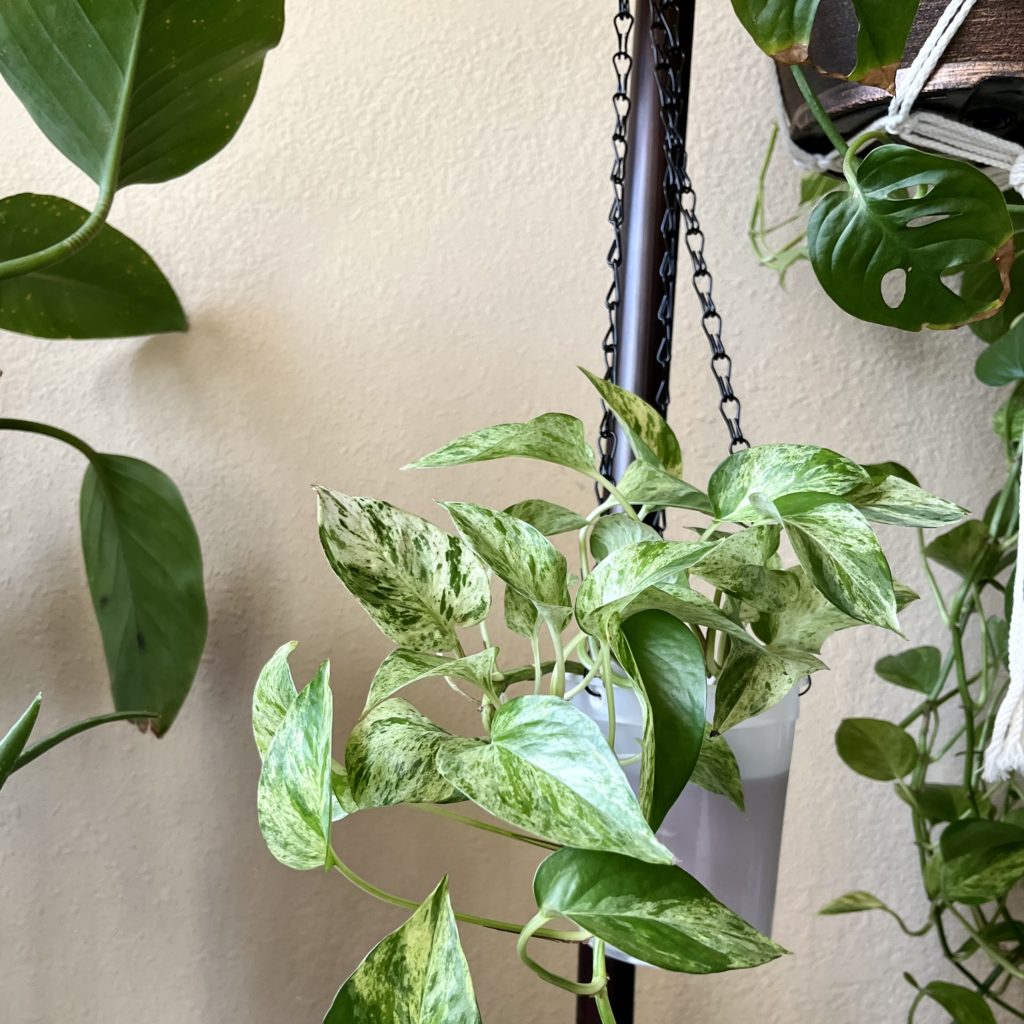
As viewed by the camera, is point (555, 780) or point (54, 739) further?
point (54, 739)

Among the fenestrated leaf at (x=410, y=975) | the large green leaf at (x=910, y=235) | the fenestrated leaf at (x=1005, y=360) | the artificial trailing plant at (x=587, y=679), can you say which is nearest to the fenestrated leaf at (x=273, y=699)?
the artificial trailing plant at (x=587, y=679)

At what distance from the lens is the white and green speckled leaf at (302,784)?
0.95ft

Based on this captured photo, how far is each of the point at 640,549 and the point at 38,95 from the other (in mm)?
399

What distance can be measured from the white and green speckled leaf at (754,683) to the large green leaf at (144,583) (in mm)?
436

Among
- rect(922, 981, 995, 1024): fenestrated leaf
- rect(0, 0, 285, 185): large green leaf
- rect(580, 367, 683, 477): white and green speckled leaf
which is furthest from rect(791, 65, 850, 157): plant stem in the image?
rect(922, 981, 995, 1024): fenestrated leaf

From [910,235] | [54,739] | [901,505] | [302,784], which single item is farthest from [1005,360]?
[54,739]

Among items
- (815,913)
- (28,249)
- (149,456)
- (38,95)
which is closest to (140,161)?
(38,95)

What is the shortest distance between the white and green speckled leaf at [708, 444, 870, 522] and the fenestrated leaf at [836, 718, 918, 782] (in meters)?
0.43

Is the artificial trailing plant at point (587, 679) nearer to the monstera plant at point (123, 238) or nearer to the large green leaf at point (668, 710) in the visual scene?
the large green leaf at point (668, 710)

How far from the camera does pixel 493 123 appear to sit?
2.51 feet

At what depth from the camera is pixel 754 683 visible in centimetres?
37

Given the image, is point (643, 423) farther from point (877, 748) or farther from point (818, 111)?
point (877, 748)

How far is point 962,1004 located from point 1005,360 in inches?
18.2

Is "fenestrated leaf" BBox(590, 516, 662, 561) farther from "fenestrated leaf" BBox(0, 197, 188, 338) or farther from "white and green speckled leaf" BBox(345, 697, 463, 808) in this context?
"fenestrated leaf" BBox(0, 197, 188, 338)
